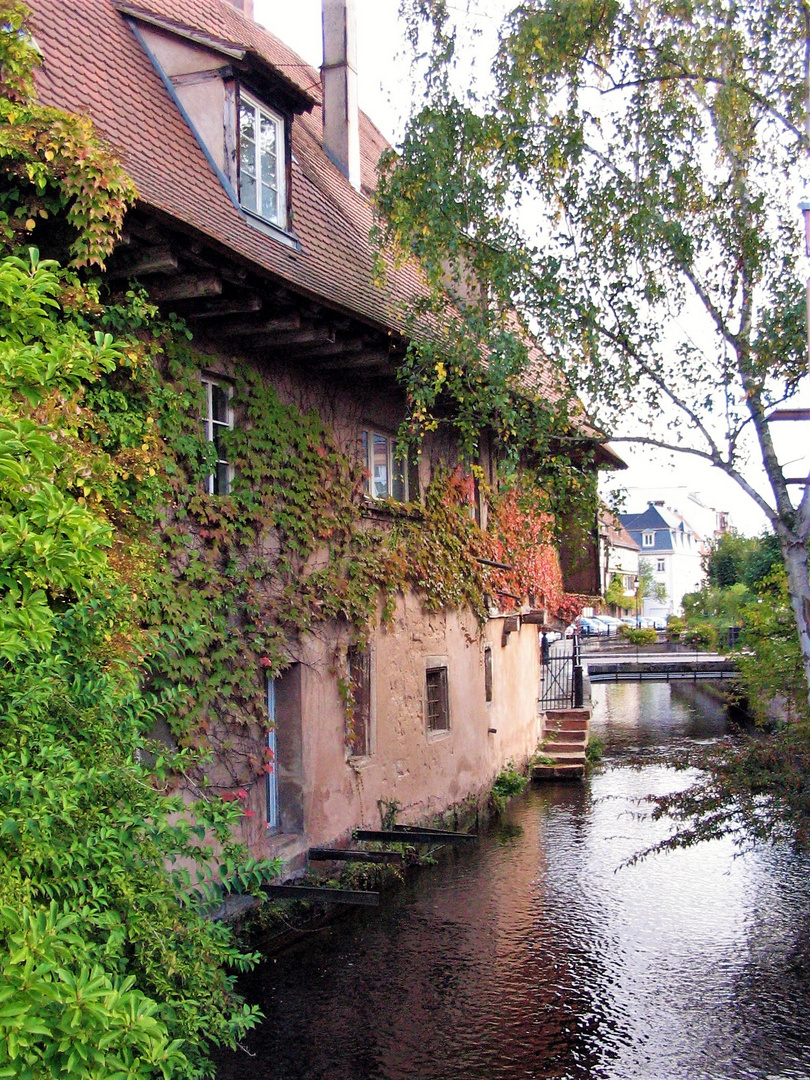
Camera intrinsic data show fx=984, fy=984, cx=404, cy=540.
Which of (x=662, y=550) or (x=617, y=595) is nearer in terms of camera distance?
(x=617, y=595)

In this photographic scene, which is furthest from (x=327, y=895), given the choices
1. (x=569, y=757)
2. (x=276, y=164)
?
(x=569, y=757)

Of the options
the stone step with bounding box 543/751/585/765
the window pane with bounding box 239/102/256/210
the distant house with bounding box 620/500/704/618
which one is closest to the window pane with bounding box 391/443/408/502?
the window pane with bounding box 239/102/256/210

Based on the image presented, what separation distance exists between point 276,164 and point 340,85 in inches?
178

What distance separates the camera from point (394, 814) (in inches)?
431

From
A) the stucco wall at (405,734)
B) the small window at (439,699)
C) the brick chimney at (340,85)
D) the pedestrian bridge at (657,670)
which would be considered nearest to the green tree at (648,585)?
the pedestrian bridge at (657,670)

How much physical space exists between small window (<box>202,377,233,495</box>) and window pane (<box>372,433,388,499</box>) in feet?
Result: 9.57

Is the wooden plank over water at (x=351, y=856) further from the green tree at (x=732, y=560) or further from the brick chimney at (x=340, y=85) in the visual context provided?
the green tree at (x=732, y=560)

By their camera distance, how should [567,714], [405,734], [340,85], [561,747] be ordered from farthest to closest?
1. [567,714]
2. [561,747]
3. [340,85]
4. [405,734]

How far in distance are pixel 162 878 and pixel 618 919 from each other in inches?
250

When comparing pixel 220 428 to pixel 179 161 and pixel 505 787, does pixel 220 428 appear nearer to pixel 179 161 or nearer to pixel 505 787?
pixel 179 161

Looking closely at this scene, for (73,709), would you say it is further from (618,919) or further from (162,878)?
(618,919)

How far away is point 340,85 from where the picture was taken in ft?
46.1

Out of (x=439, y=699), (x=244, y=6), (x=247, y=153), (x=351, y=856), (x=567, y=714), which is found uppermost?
(x=244, y=6)

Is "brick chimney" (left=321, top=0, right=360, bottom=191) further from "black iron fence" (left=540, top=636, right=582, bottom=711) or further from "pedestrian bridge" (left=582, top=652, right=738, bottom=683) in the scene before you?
"pedestrian bridge" (left=582, top=652, right=738, bottom=683)
